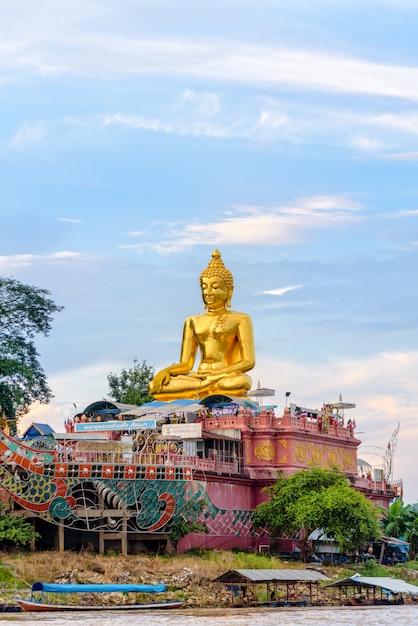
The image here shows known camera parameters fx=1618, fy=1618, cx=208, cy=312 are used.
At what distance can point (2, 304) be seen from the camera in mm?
70875

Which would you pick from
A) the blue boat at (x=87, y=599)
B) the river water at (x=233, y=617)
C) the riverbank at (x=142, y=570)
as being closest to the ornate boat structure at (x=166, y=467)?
the riverbank at (x=142, y=570)

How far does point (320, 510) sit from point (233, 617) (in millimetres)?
Answer: 13114

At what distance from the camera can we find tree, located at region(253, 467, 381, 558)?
6256 centimetres

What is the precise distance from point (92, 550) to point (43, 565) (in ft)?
13.0

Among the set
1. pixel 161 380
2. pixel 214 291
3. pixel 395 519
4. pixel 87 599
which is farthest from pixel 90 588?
pixel 395 519

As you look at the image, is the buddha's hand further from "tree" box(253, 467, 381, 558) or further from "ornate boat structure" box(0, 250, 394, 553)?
"tree" box(253, 467, 381, 558)

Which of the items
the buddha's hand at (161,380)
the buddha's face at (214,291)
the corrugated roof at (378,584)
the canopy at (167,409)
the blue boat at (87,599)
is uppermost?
the buddha's face at (214,291)

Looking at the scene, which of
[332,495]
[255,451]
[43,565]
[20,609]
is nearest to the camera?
[20,609]

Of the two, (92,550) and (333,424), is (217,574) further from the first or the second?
(333,424)

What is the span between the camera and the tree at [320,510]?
6256 centimetres

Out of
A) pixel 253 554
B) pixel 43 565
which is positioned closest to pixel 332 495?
pixel 253 554

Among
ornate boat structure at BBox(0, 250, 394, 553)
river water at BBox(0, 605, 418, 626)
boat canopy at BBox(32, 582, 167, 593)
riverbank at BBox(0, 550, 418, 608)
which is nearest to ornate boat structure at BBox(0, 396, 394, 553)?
ornate boat structure at BBox(0, 250, 394, 553)

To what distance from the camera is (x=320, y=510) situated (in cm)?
6244

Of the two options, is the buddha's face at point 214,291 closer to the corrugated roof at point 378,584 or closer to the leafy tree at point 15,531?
the leafy tree at point 15,531
